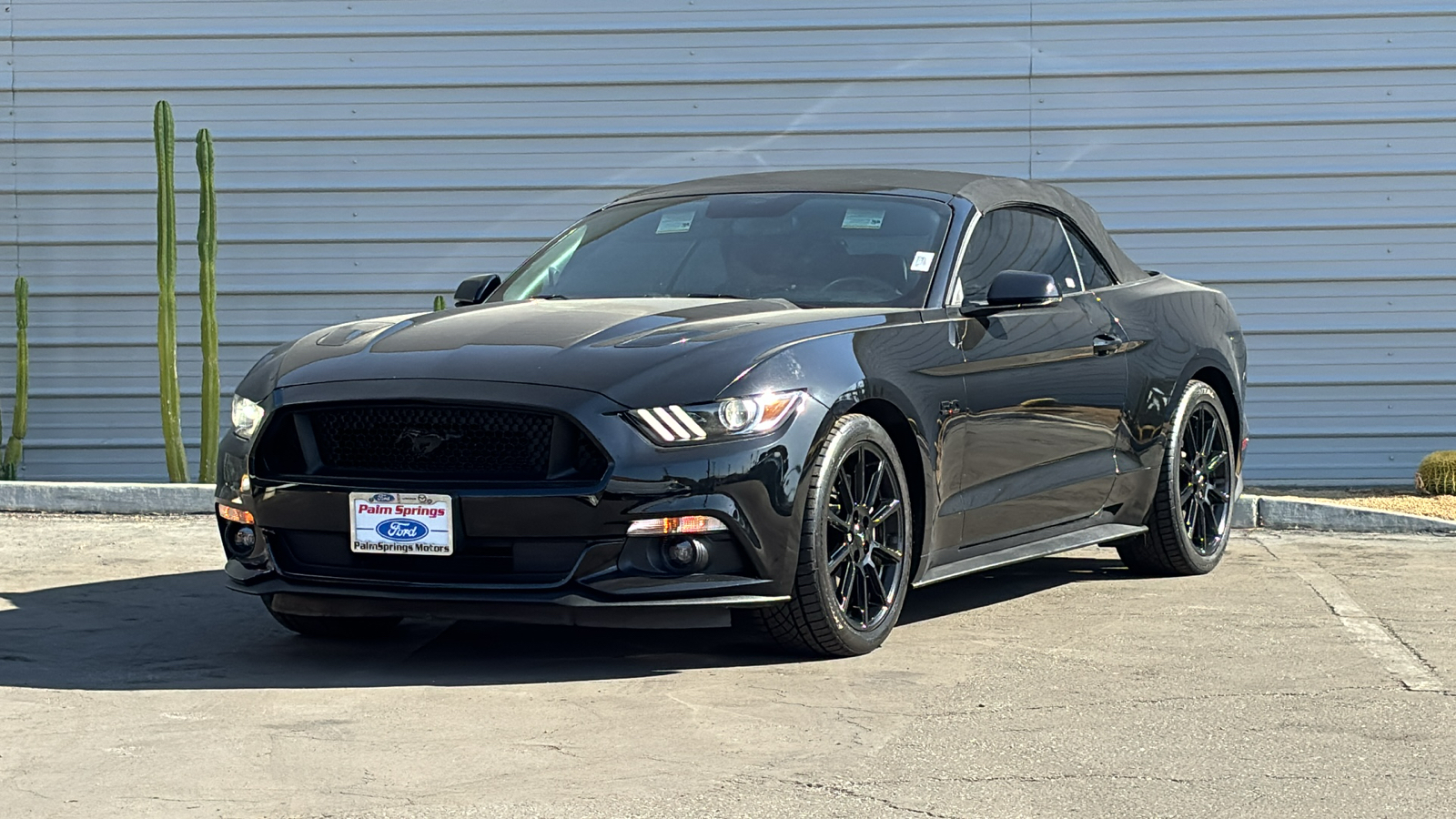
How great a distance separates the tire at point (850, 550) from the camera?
5.43 m

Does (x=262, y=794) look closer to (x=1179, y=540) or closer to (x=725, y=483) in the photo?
(x=725, y=483)

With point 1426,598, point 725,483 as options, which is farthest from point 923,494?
point 1426,598

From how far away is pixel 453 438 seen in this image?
5324 mm

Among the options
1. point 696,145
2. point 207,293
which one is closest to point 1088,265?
point 696,145

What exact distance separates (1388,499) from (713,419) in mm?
6016

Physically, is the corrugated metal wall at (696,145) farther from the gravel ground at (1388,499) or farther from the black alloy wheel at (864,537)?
the black alloy wheel at (864,537)

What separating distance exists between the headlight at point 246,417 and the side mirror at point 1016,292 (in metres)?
2.18

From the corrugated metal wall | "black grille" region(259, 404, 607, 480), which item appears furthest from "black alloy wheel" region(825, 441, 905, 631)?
the corrugated metal wall

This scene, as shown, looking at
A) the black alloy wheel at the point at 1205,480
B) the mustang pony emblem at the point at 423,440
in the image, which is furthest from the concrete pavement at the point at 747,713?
the mustang pony emblem at the point at 423,440

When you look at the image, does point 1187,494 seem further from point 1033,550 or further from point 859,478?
point 859,478

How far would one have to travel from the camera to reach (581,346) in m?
5.43

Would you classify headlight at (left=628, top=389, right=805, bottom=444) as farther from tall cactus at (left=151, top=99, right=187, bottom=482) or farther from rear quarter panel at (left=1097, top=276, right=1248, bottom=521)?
tall cactus at (left=151, top=99, right=187, bottom=482)

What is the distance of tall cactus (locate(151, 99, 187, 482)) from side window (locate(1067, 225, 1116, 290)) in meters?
5.20

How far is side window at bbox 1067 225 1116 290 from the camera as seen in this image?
24.1 ft
